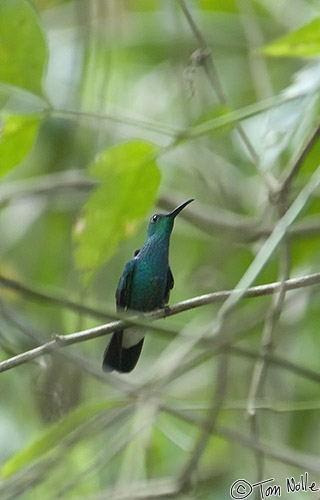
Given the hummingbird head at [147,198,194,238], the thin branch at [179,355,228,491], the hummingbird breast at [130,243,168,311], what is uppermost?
the hummingbird head at [147,198,194,238]

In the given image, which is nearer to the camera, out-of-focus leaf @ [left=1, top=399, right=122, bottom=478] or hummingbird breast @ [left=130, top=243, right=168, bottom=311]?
hummingbird breast @ [left=130, top=243, right=168, bottom=311]

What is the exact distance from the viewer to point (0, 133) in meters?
1.85

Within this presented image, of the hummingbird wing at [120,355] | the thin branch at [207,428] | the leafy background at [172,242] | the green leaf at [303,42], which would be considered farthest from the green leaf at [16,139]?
the thin branch at [207,428]

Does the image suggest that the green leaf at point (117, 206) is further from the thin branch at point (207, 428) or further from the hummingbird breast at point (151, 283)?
the thin branch at point (207, 428)

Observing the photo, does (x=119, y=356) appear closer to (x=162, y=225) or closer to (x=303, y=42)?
(x=162, y=225)

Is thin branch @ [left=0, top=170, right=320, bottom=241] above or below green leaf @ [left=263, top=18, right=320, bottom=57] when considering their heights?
above

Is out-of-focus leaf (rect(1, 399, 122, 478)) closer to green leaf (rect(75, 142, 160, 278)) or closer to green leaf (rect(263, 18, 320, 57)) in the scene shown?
green leaf (rect(75, 142, 160, 278))

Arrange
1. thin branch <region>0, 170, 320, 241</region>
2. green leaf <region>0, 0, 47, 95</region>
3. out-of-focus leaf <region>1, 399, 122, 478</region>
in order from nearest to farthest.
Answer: green leaf <region>0, 0, 47, 95</region> < out-of-focus leaf <region>1, 399, 122, 478</region> < thin branch <region>0, 170, 320, 241</region>

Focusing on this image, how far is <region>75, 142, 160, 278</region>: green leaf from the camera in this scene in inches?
67.1

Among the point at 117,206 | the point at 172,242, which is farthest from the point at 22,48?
the point at 172,242

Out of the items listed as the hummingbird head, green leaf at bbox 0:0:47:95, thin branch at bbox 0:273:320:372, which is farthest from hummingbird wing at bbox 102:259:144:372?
green leaf at bbox 0:0:47:95

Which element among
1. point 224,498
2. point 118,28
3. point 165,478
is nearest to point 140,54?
point 118,28

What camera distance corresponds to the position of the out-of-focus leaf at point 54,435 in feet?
6.40

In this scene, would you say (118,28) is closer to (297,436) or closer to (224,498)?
(297,436)
